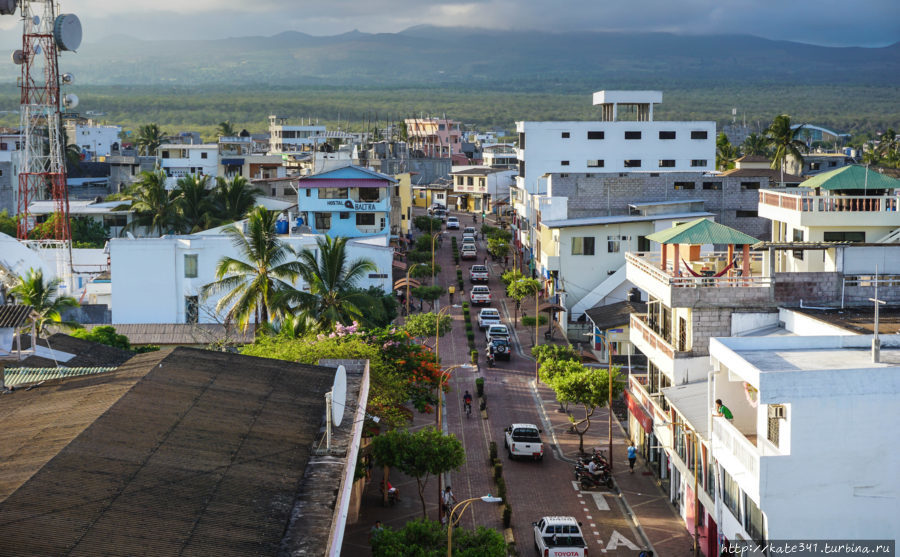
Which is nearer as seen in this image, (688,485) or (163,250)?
(688,485)

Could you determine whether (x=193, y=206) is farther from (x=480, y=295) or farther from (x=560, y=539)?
(x=560, y=539)

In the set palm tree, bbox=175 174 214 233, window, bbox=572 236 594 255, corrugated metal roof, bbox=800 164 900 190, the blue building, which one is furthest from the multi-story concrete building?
corrugated metal roof, bbox=800 164 900 190

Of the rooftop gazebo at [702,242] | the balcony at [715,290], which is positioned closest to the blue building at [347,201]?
the rooftop gazebo at [702,242]

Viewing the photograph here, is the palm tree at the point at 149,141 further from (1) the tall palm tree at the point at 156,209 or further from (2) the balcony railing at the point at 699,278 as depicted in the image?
(2) the balcony railing at the point at 699,278

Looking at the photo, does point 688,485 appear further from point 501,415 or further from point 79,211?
point 79,211

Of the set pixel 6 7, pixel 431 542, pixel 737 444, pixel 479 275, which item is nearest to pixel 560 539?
pixel 431 542

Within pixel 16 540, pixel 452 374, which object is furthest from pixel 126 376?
pixel 452 374

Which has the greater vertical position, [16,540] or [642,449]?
[16,540]
